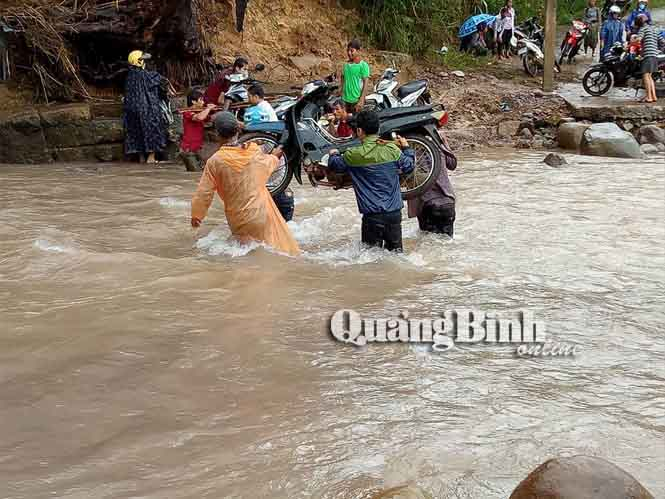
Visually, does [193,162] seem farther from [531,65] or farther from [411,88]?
[531,65]

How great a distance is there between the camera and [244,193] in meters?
5.61

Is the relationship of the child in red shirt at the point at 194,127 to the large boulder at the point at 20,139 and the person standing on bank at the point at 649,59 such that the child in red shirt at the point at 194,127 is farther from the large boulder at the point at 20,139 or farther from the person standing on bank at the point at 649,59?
the person standing on bank at the point at 649,59

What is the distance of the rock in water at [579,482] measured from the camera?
233 centimetres

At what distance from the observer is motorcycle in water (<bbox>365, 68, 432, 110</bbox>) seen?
6992mm

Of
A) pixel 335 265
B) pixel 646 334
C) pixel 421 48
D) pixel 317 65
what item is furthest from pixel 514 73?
pixel 646 334

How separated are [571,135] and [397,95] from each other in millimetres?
6177

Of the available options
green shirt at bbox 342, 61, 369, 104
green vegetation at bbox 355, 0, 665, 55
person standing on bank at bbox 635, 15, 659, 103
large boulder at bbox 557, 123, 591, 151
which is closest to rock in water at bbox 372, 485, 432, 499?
green shirt at bbox 342, 61, 369, 104

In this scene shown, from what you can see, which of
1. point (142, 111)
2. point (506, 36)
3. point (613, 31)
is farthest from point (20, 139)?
point (613, 31)

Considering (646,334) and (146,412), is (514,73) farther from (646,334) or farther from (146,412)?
(146,412)

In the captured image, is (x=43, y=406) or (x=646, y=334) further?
(x=646, y=334)

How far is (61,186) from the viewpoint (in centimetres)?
940

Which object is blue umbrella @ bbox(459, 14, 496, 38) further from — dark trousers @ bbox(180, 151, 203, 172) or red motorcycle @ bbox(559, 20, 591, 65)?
dark trousers @ bbox(180, 151, 203, 172)

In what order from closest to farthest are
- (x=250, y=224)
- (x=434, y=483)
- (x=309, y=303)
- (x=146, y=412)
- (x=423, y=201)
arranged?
(x=434, y=483), (x=146, y=412), (x=309, y=303), (x=250, y=224), (x=423, y=201)

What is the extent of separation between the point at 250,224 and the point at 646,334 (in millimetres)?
2757
